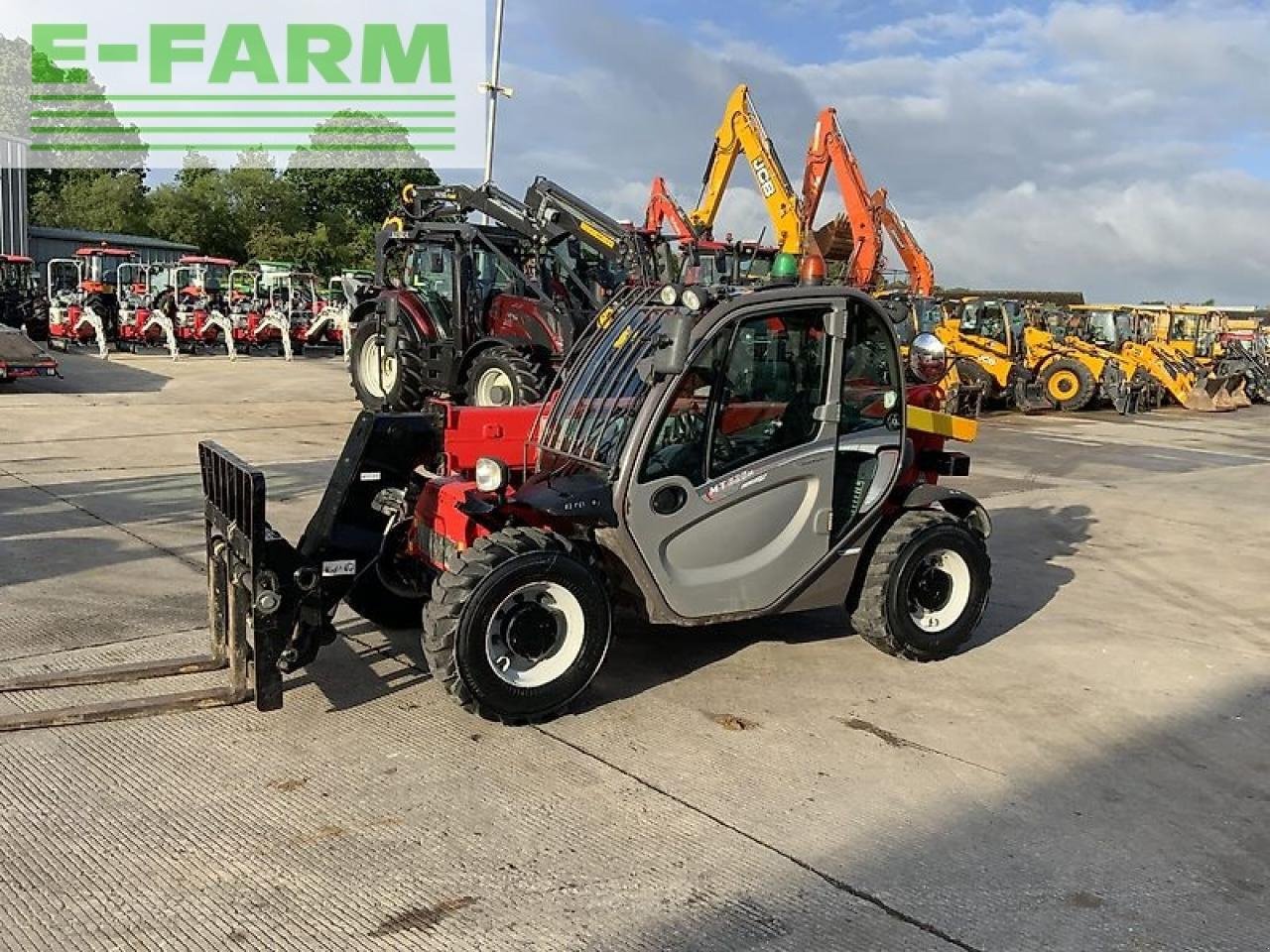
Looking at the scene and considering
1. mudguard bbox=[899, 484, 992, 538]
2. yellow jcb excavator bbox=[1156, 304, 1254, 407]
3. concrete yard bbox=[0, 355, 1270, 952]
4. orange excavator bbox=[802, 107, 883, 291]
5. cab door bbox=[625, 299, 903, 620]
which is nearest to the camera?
concrete yard bbox=[0, 355, 1270, 952]

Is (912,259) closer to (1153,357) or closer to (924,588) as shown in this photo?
(1153,357)

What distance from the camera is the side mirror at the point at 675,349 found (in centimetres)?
448

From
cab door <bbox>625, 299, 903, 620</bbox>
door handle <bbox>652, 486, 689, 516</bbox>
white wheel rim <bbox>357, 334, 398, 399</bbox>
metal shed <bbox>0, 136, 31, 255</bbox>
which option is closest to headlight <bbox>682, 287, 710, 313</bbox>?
cab door <bbox>625, 299, 903, 620</bbox>

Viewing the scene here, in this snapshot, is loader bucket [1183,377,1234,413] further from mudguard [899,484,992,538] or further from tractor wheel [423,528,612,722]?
tractor wheel [423,528,612,722]

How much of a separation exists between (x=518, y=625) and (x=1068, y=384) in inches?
766

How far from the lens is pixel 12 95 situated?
45.0m

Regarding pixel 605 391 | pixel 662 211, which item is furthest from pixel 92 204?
pixel 605 391

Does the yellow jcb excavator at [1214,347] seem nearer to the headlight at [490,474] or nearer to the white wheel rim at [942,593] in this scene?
the white wheel rim at [942,593]

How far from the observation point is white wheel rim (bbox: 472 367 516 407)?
11.6m

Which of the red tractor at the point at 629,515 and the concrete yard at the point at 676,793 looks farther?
the red tractor at the point at 629,515

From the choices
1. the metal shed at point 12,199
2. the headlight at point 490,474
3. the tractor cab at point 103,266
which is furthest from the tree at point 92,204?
the headlight at point 490,474

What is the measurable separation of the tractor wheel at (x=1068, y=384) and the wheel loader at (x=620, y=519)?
1715 cm

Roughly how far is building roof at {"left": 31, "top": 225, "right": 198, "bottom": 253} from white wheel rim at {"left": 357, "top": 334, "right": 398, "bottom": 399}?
3283cm

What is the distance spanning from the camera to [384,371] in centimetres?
1409
